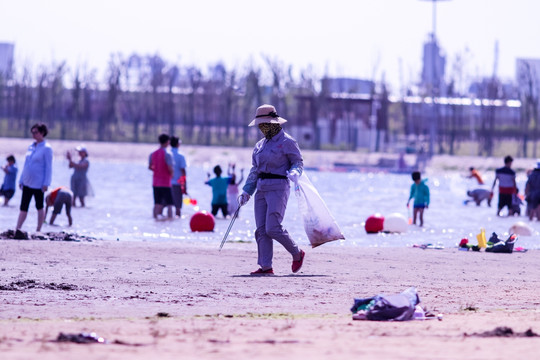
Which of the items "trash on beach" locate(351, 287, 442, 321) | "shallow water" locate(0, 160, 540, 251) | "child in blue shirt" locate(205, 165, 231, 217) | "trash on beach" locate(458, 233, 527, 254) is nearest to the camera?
"trash on beach" locate(351, 287, 442, 321)

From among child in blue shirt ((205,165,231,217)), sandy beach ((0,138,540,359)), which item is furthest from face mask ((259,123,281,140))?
child in blue shirt ((205,165,231,217))

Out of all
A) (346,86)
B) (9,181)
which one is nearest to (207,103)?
(346,86)

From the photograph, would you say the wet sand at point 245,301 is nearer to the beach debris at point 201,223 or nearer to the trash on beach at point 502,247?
the trash on beach at point 502,247

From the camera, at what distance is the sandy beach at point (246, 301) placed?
7355mm

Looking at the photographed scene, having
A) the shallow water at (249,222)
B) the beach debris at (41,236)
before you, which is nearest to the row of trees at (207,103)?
the shallow water at (249,222)

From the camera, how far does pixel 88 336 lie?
7523 millimetres

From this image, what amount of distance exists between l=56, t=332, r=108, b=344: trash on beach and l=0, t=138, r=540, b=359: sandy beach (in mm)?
69

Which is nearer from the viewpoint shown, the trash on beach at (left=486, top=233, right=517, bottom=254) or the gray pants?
the gray pants

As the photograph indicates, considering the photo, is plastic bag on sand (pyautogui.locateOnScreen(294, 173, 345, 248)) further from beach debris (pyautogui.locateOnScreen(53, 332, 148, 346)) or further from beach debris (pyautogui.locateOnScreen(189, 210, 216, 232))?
beach debris (pyautogui.locateOnScreen(189, 210, 216, 232))

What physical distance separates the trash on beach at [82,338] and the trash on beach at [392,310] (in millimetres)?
2313

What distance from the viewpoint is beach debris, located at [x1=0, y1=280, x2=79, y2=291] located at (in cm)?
1084

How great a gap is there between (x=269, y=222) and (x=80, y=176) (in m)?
14.0

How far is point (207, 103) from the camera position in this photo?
354 feet

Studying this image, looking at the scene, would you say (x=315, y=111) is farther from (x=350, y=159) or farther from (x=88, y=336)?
(x=88, y=336)
